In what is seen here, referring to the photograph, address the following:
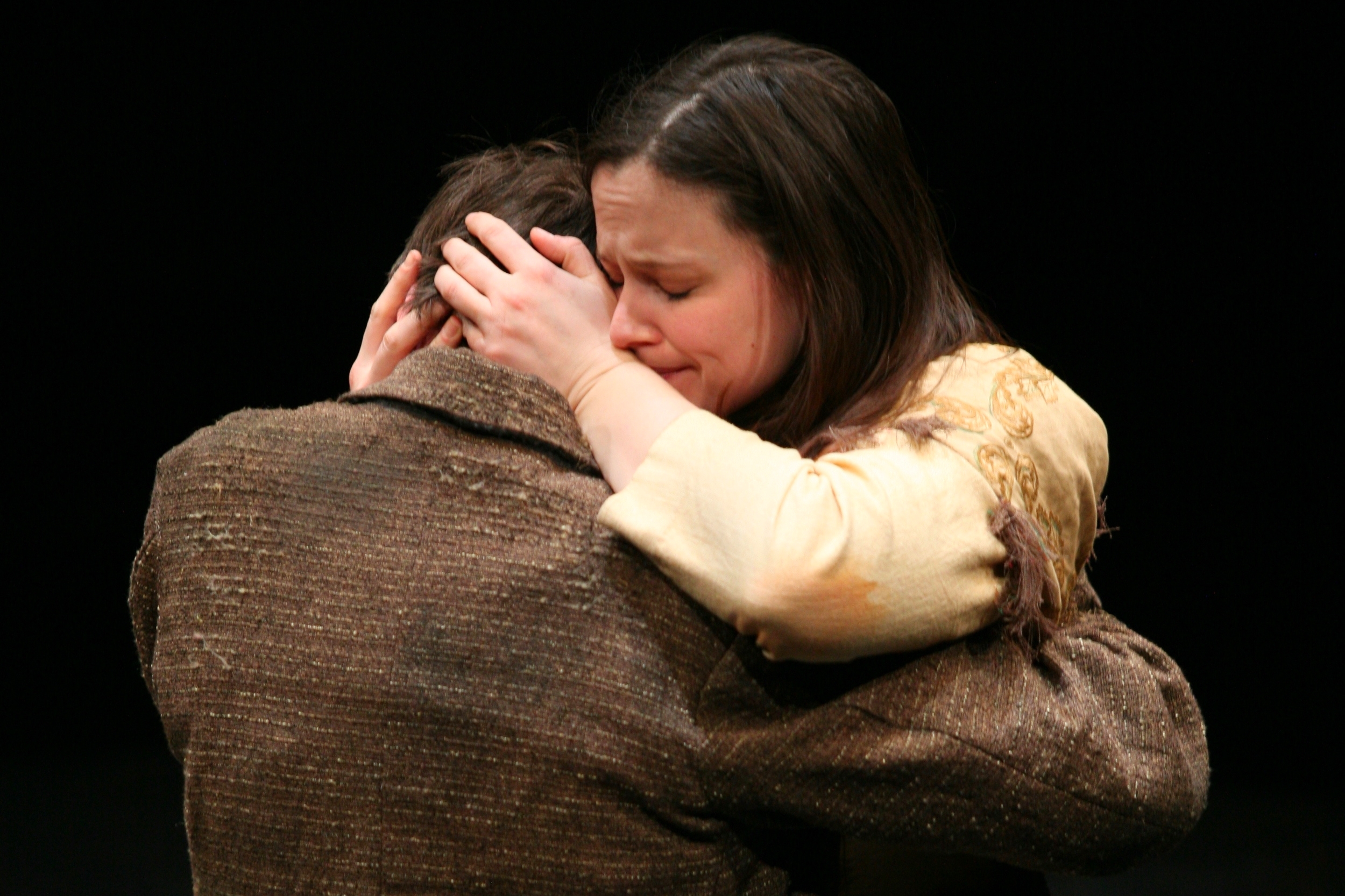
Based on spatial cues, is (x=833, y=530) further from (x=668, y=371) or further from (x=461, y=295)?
(x=461, y=295)

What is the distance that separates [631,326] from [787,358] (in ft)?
0.71

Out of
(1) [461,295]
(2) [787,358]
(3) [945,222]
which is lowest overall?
(3) [945,222]

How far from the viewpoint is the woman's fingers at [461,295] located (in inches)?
51.4

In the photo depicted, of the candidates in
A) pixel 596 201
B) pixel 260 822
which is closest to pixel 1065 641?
pixel 596 201

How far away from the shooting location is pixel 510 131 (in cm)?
249

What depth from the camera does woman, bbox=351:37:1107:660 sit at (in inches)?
41.1

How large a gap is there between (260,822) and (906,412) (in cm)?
73

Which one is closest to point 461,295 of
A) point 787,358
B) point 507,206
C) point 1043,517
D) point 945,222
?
point 507,206

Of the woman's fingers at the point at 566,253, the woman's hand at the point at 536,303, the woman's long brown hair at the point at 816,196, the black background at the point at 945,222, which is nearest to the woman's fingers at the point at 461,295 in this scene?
the woman's hand at the point at 536,303

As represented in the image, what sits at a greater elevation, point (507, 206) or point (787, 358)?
point (507, 206)

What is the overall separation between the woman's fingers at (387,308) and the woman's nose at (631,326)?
0.86 ft

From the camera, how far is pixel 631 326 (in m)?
1.34

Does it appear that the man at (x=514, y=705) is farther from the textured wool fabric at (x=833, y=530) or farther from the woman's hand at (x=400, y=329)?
the woman's hand at (x=400, y=329)

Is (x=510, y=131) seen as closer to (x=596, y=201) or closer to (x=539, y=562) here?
(x=596, y=201)
